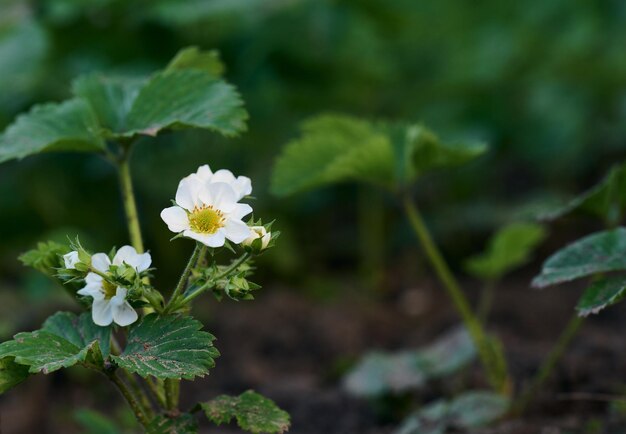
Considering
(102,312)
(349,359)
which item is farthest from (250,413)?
(349,359)

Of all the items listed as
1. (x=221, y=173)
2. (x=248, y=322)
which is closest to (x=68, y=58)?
(x=248, y=322)

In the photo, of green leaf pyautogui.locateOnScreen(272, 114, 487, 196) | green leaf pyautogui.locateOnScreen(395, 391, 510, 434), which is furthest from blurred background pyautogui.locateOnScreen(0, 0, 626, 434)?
green leaf pyautogui.locateOnScreen(272, 114, 487, 196)

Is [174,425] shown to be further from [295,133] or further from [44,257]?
[295,133]

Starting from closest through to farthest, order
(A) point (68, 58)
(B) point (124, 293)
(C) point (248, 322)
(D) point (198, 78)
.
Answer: (B) point (124, 293) < (D) point (198, 78) < (C) point (248, 322) < (A) point (68, 58)

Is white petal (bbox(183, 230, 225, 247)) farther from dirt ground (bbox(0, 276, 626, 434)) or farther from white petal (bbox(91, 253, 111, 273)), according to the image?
dirt ground (bbox(0, 276, 626, 434))

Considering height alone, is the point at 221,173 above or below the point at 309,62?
below

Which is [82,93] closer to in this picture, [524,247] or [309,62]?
[524,247]

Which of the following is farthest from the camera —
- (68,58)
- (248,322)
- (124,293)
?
(68,58)
